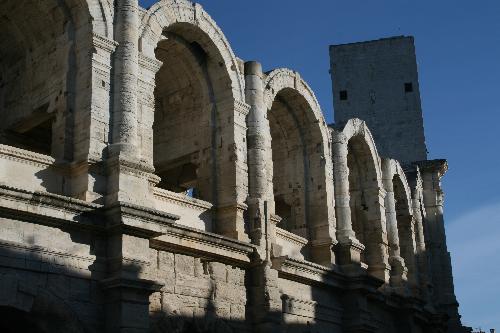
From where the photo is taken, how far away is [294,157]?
1582cm

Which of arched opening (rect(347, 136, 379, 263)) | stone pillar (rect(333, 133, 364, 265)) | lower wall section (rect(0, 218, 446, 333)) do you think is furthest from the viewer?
arched opening (rect(347, 136, 379, 263))

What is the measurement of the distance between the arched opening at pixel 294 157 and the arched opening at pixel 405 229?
187 inches

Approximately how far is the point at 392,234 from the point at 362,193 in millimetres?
1223

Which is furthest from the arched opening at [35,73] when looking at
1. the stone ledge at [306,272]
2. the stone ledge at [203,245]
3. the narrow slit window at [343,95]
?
the narrow slit window at [343,95]

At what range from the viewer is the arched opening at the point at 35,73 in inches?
420

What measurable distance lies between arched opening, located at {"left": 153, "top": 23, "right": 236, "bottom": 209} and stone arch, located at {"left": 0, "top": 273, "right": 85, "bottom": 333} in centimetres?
420

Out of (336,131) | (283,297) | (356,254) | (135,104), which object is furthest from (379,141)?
(135,104)

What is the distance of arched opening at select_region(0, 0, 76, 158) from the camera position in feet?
35.0

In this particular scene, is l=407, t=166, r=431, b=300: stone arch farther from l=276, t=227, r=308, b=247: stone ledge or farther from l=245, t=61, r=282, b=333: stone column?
l=245, t=61, r=282, b=333: stone column

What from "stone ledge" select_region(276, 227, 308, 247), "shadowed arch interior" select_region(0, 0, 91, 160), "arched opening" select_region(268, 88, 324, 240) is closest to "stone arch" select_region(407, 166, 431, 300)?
"arched opening" select_region(268, 88, 324, 240)

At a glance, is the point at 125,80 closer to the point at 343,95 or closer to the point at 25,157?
the point at 25,157

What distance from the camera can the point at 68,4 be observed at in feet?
35.8

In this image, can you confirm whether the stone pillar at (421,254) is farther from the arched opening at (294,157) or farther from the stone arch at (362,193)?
the arched opening at (294,157)

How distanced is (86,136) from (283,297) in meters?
4.64
